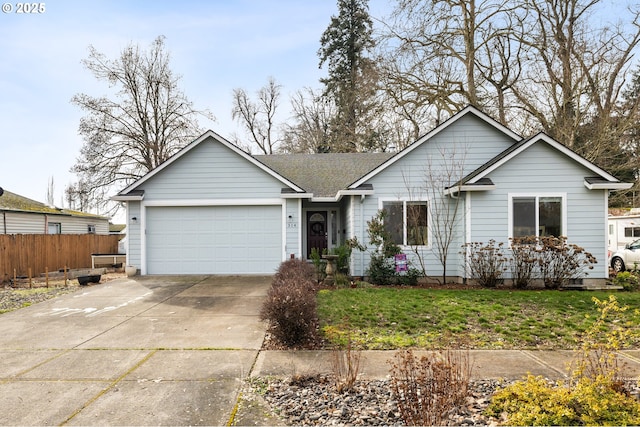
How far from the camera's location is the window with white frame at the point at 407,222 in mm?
11180

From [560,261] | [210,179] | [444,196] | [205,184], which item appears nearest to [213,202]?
[205,184]

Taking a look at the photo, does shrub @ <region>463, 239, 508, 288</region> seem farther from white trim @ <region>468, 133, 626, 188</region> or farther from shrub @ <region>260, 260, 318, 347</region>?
shrub @ <region>260, 260, 318, 347</region>

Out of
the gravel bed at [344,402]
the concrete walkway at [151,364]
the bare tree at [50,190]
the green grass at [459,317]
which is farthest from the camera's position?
the bare tree at [50,190]

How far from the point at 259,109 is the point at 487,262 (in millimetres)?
28922

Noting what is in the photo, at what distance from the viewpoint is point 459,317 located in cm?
682

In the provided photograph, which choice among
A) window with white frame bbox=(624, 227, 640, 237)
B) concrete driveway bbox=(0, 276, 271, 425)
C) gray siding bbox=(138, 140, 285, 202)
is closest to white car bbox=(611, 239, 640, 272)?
window with white frame bbox=(624, 227, 640, 237)

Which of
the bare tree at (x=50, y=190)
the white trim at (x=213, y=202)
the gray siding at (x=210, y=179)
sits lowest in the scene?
the white trim at (x=213, y=202)

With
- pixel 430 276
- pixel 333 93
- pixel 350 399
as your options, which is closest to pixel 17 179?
pixel 333 93

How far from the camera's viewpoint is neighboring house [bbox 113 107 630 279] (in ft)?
34.0

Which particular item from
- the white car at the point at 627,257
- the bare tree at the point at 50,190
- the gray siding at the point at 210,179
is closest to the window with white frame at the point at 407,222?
the gray siding at the point at 210,179

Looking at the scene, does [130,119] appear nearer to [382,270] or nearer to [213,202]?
[213,202]

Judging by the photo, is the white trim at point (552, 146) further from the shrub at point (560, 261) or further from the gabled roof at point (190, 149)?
the gabled roof at point (190, 149)

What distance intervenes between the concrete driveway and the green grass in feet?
5.63

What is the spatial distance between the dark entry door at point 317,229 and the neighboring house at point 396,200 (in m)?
1.03
